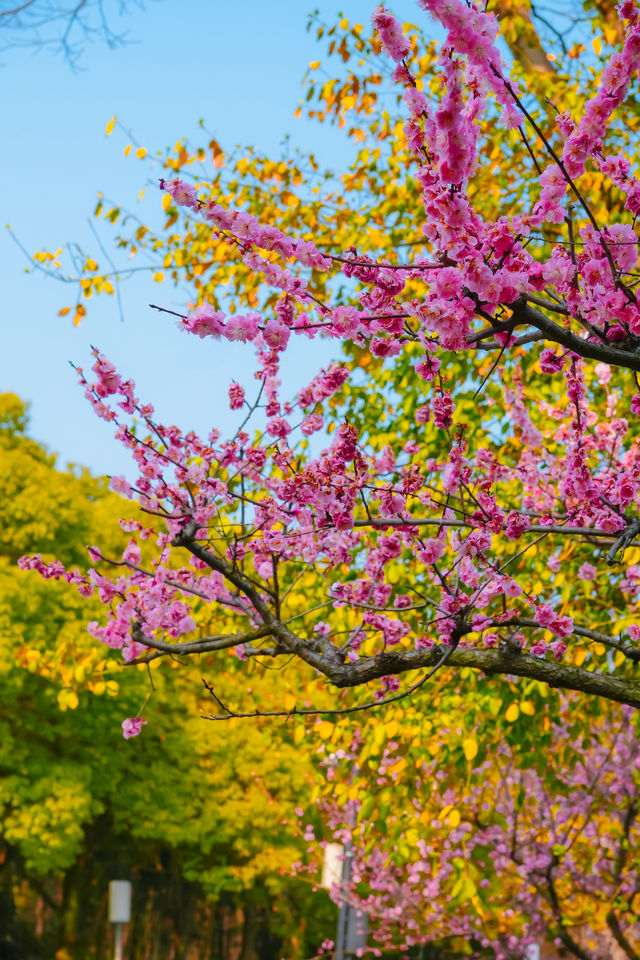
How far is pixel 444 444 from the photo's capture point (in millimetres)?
9234

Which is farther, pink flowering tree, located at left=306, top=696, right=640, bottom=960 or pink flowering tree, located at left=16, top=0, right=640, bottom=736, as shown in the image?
pink flowering tree, located at left=306, top=696, right=640, bottom=960

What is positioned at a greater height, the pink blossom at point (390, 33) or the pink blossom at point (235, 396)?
the pink blossom at point (235, 396)

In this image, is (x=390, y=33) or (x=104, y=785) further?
(x=104, y=785)

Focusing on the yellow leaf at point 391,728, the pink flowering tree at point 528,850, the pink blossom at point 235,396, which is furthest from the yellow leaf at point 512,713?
the pink blossom at point 235,396

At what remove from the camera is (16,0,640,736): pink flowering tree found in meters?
3.65

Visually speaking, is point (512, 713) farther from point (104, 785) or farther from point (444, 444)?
point (104, 785)

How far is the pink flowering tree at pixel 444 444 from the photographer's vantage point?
3648 mm

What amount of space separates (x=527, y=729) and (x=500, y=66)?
6.33 meters

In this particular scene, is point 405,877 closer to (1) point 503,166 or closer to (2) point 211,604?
(2) point 211,604

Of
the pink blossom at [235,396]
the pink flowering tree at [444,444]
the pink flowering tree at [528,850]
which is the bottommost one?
the pink flowering tree at [528,850]

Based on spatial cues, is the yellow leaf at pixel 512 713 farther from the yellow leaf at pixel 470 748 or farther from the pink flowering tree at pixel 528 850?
the pink flowering tree at pixel 528 850

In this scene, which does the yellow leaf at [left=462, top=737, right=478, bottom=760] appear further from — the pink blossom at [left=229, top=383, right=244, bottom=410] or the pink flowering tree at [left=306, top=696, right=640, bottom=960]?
the pink blossom at [left=229, top=383, right=244, bottom=410]

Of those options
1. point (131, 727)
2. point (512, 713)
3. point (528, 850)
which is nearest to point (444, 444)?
point (512, 713)

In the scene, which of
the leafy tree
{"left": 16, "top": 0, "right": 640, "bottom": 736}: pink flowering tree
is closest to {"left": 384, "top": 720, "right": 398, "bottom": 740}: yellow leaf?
{"left": 16, "top": 0, "right": 640, "bottom": 736}: pink flowering tree
